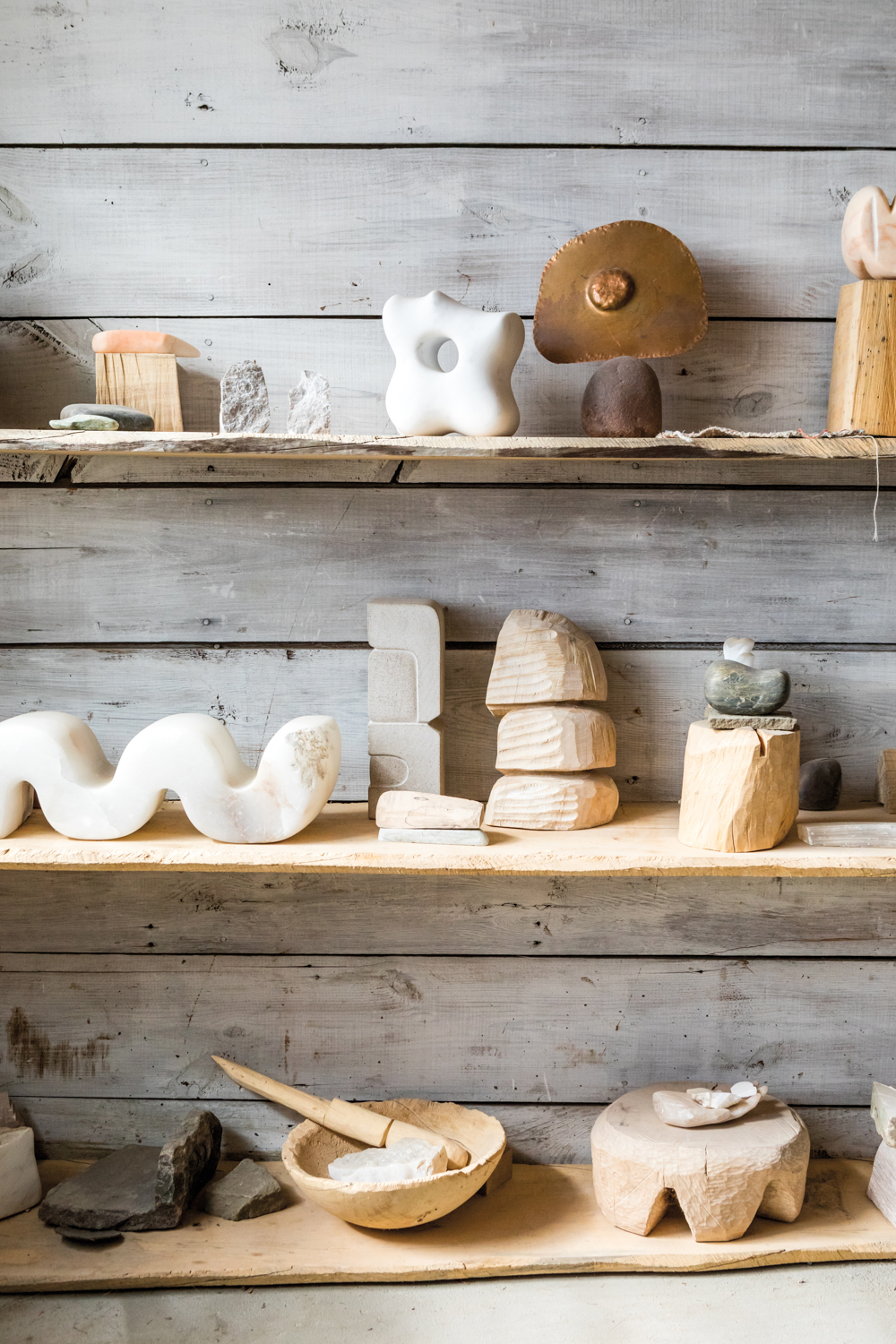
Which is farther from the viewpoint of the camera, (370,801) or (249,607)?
(249,607)

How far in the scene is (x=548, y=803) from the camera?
1268 millimetres

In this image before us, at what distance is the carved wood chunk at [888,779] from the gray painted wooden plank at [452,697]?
0.23ft

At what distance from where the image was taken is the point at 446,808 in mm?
1241

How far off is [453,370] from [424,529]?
25cm

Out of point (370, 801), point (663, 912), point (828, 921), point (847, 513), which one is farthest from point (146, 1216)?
point (847, 513)

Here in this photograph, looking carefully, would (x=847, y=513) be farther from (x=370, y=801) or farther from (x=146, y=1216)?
(x=146, y=1216)

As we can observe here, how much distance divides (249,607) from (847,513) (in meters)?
0.85

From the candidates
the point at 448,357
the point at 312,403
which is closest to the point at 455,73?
the point at 448,357

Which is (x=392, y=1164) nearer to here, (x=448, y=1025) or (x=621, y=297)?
(x=448, y=1025)

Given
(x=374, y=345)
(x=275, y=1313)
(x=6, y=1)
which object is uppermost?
(x=6, y=1)

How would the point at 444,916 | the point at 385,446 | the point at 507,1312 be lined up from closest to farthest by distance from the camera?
the point at 385,446, the point at 507,1312, the point at 444,916

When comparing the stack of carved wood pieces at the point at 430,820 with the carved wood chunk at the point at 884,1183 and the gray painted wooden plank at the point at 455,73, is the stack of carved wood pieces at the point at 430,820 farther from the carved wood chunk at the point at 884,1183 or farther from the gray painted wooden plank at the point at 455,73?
the gray painted wooden plank at the point at 455,73

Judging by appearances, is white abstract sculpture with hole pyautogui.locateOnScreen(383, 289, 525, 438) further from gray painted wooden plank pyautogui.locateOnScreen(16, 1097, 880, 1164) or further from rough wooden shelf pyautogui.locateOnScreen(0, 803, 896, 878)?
gray painted wooden plank pyautogui.locateOnScreen(16, 1097, 880, 1164)

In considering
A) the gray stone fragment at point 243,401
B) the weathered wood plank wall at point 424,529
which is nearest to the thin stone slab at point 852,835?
the weathered wood plank wall at point 424,529
